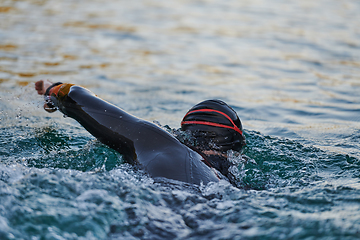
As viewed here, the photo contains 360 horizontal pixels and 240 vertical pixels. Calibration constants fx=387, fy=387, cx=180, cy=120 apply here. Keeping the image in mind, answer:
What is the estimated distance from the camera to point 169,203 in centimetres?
285

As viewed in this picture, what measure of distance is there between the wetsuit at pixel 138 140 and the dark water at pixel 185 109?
0.41 ft

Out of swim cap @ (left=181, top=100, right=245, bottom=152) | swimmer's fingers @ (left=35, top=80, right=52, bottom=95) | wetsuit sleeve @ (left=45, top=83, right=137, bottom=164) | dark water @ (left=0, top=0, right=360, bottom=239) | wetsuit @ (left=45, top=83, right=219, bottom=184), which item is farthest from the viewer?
swimmer's fingers @ (left=35, top=80, right=52, bottom=95)

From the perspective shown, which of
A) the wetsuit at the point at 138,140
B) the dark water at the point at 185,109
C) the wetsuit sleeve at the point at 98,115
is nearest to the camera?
the dark water at the point at 185,109

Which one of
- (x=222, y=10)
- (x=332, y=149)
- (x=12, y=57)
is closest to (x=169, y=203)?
(x=332, y=149)

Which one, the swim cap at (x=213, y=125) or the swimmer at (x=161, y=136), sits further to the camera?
the swim cap at (x=213, y=125)

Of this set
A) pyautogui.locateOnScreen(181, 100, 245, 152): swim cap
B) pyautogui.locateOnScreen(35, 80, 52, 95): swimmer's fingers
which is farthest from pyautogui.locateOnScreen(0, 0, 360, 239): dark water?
pyautogui.locateOnScreen(181, 100, 245, 152): swim cap

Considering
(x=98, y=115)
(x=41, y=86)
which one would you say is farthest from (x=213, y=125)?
(x=41, y=86)

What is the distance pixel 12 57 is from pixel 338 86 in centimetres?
769

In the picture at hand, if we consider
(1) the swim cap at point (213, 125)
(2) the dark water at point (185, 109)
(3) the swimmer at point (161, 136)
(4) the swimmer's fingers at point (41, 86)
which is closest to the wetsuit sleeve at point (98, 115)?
(3) the swimmer at point (161, 136)

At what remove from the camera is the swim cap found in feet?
12.6

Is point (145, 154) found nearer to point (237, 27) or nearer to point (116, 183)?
point (116, 183)

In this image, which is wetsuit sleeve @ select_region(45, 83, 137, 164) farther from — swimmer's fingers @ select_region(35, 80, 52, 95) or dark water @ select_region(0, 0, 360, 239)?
swimmer's fingers @ select_region(35, 80, 52, 95)

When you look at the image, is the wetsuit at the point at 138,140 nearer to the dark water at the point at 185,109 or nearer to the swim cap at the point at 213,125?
the dark water at the point at 185,109

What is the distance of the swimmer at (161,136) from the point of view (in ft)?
10.4
